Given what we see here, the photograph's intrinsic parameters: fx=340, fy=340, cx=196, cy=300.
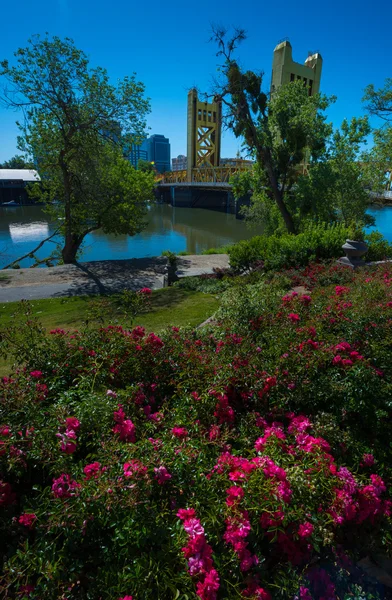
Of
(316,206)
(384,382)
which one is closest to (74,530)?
(384,382)

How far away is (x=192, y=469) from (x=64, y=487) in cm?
71

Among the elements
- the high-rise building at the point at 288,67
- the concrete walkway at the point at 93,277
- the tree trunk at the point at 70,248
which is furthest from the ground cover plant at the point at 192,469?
the high-rise building at the point at 288,67

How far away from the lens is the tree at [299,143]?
17.0m

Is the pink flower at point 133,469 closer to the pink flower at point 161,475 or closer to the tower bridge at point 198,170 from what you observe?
the pink flower at point 161,475

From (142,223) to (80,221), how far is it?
9.77 feet

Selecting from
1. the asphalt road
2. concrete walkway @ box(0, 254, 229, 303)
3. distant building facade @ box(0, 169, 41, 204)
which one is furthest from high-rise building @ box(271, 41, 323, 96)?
distant building facade @ box(0, 169, 41, 204)

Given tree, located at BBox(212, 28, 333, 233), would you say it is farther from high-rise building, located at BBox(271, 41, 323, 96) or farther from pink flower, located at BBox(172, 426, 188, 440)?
pink flower, located at BBox(172, 426, 188, 440)

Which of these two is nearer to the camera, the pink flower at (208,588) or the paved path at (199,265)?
the pink flower at (208,588)

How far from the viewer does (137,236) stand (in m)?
31.9

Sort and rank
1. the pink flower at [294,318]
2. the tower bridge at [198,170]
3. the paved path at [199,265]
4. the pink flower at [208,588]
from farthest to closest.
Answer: the tower bridge at [198,170], the paved path at [199,265], the pink flower at [294,318], the pink flower at [208,588]

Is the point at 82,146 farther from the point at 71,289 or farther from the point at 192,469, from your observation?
the point at 192,469

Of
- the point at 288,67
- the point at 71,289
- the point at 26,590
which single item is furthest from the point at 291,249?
the point at 288,67

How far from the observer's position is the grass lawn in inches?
281

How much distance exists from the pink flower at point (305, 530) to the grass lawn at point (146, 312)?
185 inches
